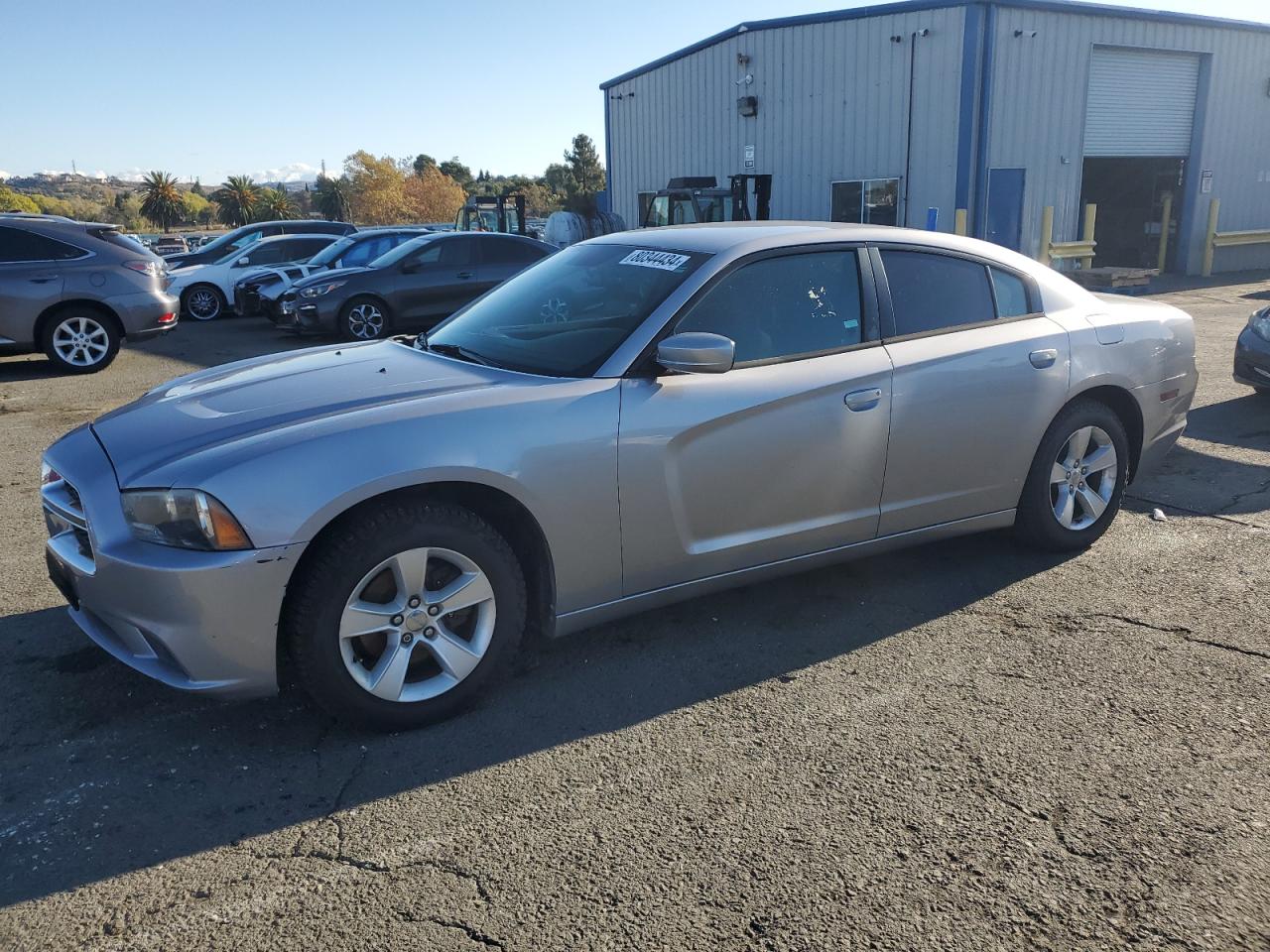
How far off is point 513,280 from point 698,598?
5.57 ft

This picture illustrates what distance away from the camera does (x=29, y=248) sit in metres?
10.4

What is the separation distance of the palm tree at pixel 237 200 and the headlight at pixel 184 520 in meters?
86.5

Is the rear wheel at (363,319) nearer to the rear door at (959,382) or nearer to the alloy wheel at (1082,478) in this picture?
the rear door at (959,382)

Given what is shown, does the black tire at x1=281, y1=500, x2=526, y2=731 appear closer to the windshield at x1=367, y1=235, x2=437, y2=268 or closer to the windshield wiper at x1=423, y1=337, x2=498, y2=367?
the windshield wiper at x1=423, y1=337, x2=498, y2=367

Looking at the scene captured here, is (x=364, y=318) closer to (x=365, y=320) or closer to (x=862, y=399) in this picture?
(x=365, y=320)

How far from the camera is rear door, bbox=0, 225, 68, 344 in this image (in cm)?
1030

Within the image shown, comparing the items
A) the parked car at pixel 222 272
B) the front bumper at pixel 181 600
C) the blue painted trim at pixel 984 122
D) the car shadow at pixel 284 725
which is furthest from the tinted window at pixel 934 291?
the blue painted trim at pixel 984 122

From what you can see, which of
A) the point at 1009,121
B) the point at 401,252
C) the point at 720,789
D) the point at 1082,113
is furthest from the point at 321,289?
the point at 1082,113

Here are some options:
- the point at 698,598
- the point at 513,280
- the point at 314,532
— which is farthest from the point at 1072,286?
the point at 314,532

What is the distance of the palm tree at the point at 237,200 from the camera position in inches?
3238

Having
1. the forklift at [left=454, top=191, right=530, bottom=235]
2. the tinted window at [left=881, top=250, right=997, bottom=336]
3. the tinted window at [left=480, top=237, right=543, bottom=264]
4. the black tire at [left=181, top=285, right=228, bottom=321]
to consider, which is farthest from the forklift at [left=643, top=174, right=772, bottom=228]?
the tinted window at [left=881, top=250, right=997, bottom=336]

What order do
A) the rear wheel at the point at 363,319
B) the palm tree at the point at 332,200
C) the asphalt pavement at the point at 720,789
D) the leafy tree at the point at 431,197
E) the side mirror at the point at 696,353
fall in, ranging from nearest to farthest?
the asphalt pavement at the point at 720,789
the side mirror at the point at 696,353
the rear wheel at the point at 363,319
the palm tree at the point at 332,200
the leafy tree at the point at 431,197

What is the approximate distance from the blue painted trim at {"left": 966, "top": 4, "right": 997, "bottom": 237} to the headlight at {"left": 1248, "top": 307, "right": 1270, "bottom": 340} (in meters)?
12.2

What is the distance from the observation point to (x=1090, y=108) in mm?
20594
